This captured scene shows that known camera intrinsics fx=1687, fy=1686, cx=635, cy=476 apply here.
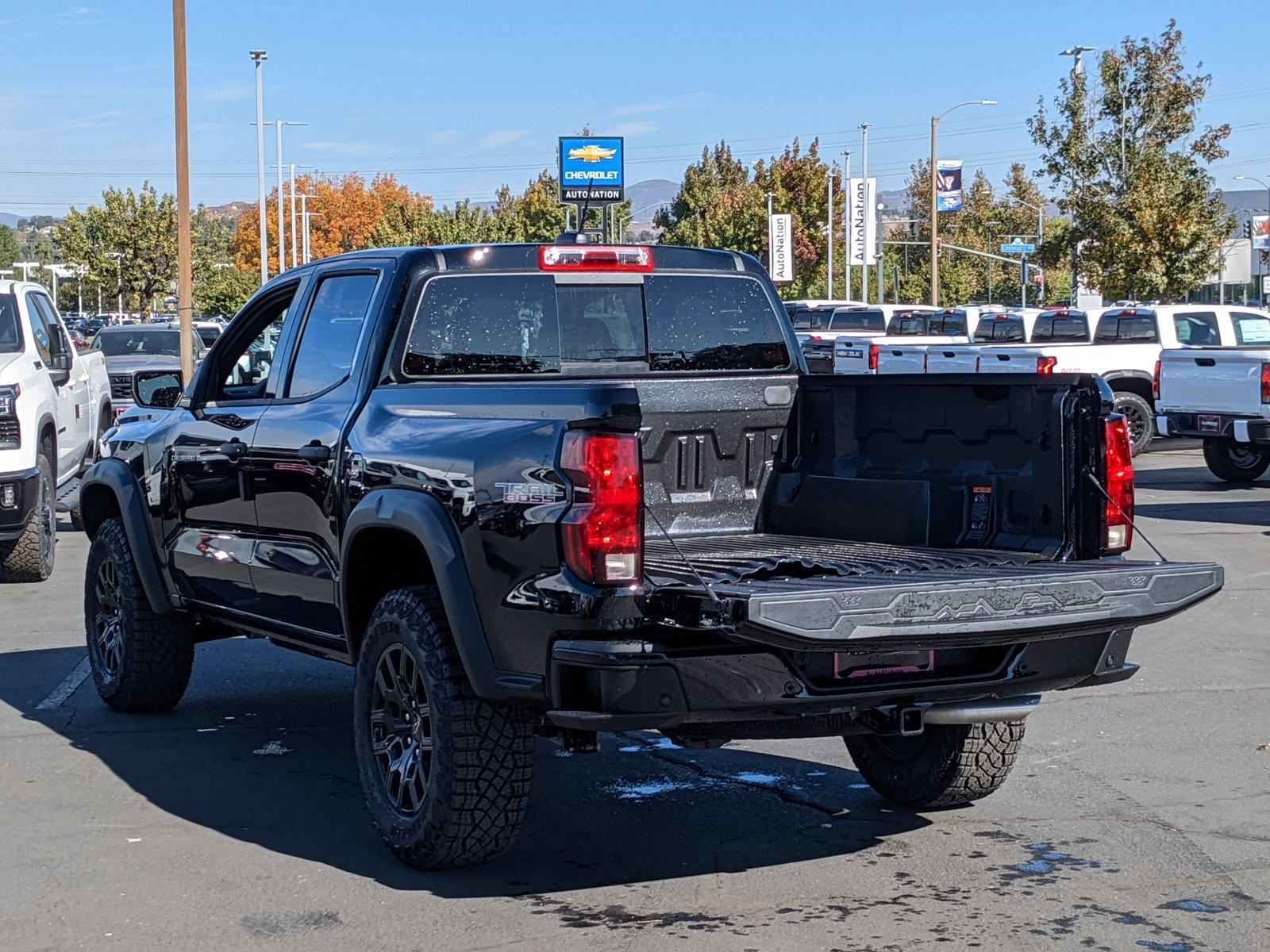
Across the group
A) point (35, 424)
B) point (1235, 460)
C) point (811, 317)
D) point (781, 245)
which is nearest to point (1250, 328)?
point (1235, 460)

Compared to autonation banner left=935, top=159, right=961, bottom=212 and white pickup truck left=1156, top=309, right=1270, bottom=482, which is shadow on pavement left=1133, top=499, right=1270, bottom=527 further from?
autonation banner left=935, top=159, right=961, bottom=212

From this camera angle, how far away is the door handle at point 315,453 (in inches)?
238

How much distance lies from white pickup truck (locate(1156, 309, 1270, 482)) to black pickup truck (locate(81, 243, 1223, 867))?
11776mm

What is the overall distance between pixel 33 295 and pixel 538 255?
8.28 metres

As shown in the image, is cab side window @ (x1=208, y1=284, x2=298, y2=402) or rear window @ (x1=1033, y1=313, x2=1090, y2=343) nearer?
cab side window @ (x1=208, y1=284, x2=298, y2=402)

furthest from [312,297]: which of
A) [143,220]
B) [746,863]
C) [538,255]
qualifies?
[143,220]

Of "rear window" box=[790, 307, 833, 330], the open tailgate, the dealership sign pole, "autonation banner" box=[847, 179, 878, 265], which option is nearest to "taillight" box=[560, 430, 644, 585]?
the open tailgate

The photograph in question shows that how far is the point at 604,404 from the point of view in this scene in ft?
15.7

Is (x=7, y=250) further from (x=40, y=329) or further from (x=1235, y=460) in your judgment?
(x=40, y=329)

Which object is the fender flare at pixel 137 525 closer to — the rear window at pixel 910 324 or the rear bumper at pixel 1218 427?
the rear bumper at pixel 1218 427

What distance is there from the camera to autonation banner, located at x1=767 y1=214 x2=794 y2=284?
6612cm

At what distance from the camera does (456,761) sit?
5.14m

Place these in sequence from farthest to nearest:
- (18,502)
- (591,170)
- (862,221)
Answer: (862,221), (591,170), (18,502)

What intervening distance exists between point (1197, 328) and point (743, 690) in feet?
63.7
